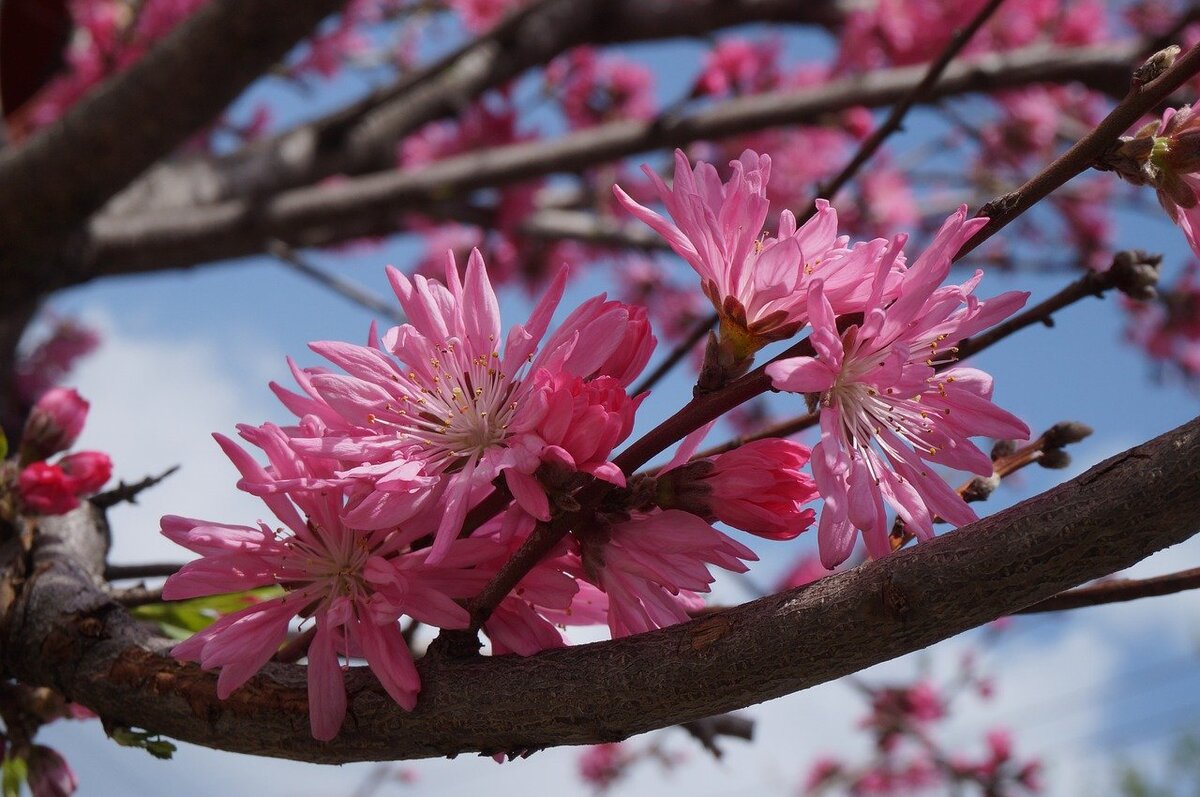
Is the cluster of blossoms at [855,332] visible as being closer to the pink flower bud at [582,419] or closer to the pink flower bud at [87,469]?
the pink flower bud at [582,419]

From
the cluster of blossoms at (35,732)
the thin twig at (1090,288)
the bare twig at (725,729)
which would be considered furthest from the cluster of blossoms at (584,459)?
the bare twig at (725,729)

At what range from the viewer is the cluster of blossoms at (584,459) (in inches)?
31.7

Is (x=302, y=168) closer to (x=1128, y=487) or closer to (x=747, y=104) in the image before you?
(x=747, y=104)

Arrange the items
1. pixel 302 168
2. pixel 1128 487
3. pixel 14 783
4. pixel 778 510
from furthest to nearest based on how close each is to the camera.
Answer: pixel 302 168 < pixel 14 783 < pixel 778 510 < pixel 1128 487

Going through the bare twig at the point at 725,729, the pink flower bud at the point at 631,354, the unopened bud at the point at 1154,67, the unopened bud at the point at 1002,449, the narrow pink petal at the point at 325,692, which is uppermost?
the unopened bud at the point at 1154,67

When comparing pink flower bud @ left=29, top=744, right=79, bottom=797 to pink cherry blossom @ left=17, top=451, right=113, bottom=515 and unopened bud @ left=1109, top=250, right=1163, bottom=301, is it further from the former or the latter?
unopened bud @ left=1109, top=250, right=1163, bottom=301

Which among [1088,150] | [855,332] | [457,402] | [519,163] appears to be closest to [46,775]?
[457,402]

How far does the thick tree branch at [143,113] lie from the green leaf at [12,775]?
1785 mm

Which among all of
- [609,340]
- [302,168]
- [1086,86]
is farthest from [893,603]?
→ [302,168]

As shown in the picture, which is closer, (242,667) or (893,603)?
(893,603)

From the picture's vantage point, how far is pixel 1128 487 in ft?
2.16

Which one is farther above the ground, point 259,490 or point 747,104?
point 747,104

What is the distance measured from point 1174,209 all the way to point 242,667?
3.03ft

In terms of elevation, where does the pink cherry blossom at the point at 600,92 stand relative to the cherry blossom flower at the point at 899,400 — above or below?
above
